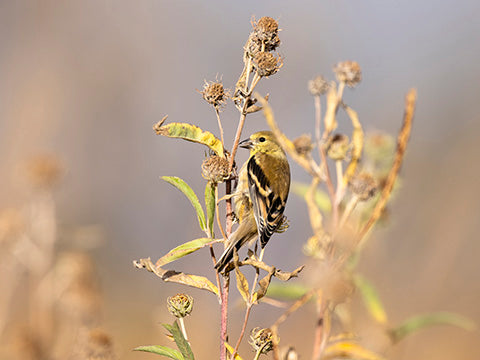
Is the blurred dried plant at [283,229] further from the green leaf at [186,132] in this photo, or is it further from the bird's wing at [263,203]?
the bird's wing at [263,203]

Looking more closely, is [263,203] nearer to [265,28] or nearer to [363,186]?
[363,186]

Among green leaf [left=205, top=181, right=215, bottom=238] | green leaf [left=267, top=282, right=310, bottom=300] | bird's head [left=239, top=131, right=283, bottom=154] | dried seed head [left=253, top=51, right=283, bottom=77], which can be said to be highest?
bird's head [left=239, top=131, right=283, bottom=154]

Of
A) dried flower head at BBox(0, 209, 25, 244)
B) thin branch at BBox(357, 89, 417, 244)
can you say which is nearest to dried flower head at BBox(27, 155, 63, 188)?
dried flower head at BBox(0, 209, 25, 244)

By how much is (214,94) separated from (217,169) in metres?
0.21

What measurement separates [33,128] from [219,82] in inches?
309

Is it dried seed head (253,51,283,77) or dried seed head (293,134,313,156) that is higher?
dried seed head (293,134,313,156)

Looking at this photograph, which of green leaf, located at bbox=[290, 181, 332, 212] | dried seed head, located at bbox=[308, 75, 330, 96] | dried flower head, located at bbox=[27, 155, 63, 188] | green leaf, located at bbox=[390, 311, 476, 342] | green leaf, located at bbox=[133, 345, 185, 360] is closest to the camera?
green leaf, located at bbox=[133, 345, 185, 360]

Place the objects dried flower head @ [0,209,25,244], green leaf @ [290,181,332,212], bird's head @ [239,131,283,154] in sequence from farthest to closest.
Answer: dried flower head @ [0,209,25,244], bird's head @ [239,131,283,154], green leaf @ [290,181,332,212]

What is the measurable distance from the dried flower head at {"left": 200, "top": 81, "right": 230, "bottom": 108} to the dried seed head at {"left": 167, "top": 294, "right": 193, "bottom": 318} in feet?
1.72

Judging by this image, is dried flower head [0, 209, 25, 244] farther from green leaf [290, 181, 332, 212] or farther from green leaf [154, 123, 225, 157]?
green leaf [154, 123, 225, 157]

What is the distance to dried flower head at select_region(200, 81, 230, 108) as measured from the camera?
4.73 feet

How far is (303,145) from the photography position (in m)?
1.99

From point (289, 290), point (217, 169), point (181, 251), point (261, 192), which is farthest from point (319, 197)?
point (181, 251)

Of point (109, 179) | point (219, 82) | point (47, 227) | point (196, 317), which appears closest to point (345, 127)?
point (196, 317)
